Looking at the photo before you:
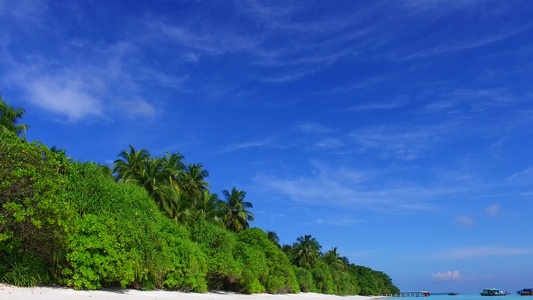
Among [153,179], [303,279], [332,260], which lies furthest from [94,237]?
[332,260]

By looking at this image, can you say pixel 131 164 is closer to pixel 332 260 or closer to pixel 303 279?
pixel 303 279

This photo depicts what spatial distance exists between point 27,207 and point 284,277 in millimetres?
32235

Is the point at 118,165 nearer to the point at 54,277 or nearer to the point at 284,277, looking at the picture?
the point at 284,277

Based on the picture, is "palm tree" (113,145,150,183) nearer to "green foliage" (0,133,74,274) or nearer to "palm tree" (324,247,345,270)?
"green foliage" (0,133,74,274)

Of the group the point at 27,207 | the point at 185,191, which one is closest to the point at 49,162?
the point at 27,207

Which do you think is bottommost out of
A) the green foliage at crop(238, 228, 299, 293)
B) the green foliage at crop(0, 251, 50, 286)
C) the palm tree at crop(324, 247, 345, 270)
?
the green foliage at crop(0, 251, 50, 286)

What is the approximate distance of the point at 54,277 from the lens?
16.2 m

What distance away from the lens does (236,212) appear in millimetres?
62844

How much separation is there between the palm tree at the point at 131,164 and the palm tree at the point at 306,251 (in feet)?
165

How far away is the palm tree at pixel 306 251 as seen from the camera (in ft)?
289

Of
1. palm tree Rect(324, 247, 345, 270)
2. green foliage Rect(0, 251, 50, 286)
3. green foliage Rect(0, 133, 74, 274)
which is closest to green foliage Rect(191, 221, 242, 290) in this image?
green foliage Rect(0, 251, 50, 286)

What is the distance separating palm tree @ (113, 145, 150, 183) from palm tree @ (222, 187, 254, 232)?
719 inches

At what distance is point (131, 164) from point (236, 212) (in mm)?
21160

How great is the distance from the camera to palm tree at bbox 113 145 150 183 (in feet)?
146
